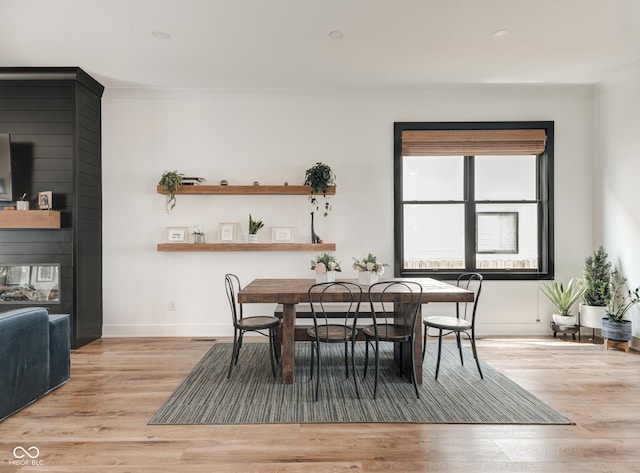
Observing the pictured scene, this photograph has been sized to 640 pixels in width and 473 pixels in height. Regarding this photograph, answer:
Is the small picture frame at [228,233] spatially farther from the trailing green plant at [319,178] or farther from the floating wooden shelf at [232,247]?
the trailing green plant at [319,178]

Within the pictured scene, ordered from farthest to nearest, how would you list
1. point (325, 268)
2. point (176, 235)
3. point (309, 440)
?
point (176, 235) → point (325, 268) → point (309, 440)

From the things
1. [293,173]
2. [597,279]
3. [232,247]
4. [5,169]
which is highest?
[293,173]

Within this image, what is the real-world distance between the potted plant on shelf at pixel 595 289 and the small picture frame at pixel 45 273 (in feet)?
18.8

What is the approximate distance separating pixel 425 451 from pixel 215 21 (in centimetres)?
337

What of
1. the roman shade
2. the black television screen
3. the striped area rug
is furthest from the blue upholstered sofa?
the roman shade

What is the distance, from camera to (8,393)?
2459 millimetres

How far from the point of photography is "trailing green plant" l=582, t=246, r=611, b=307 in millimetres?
4102

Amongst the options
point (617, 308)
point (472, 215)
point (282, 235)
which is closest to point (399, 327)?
point (282, 235)

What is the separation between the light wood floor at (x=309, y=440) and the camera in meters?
1.98

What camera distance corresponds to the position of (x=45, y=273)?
3957 millimetres

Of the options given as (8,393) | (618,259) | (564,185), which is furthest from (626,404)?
(8,393)

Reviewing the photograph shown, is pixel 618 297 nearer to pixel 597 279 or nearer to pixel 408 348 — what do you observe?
pixel 597 279

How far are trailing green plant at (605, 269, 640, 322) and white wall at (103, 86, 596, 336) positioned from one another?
16.8 inches

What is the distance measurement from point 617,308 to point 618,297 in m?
0.16
